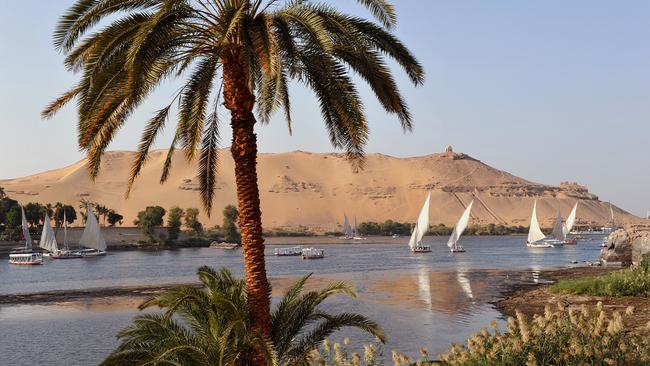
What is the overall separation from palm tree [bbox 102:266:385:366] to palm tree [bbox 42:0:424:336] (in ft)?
1.53

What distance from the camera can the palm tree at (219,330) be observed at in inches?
391

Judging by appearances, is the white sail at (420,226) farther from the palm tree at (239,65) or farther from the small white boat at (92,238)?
the palm tree at (239,65)

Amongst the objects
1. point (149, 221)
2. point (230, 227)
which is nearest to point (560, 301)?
point (149, 221)

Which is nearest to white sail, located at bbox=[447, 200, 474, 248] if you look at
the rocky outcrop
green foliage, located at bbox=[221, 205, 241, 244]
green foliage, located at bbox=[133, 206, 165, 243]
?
the rocky outcrop

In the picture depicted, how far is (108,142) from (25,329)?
21258 millimetres

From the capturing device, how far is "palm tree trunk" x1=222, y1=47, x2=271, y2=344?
34.7 feet

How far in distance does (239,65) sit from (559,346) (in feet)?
19.8

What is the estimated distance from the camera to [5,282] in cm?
5228

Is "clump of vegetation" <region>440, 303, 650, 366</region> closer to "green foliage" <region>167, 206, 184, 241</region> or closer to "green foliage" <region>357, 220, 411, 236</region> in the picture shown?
"green foliage" <region>167, 206, 184, 241</region>

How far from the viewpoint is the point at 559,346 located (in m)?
9.27

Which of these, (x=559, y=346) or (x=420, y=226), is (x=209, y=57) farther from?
(x=420, y=226)

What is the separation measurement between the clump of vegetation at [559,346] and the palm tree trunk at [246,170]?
9.93 feet

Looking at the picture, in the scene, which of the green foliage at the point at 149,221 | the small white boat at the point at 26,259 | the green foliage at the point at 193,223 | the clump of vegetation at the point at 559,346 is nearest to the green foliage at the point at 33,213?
the green foliage at the point at 149,221

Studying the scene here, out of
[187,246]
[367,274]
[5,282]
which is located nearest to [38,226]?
[187,246]
